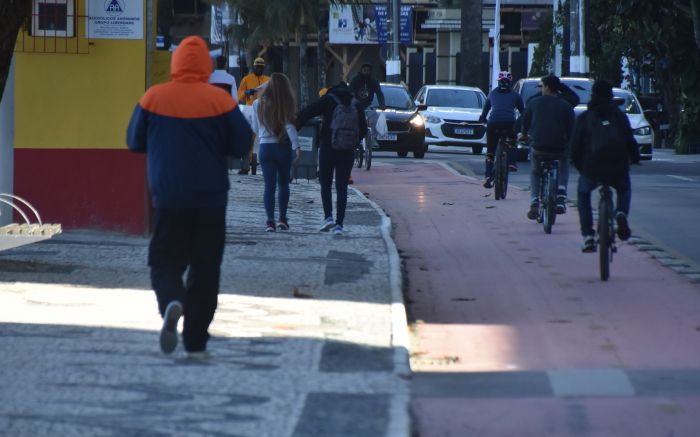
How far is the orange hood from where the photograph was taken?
8750 millimetres

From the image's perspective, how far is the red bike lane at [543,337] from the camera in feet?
25.3

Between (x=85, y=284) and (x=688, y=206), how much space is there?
11.3m

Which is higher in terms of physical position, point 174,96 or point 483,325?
point 174,96

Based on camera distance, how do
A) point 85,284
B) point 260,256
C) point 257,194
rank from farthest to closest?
point 257,194 → point 260,256 → point 85,284

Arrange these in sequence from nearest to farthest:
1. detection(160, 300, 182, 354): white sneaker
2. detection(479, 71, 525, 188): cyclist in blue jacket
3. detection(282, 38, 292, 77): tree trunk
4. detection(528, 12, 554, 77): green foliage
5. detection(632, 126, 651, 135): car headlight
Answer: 1. detection(160, 300, 182, 354): white sneaker
2. detection(479, 71, 525, 188): cyclist in blue jacket
3. detection(632, 126, 651, 135): car headlight
4. detection(528, 12, 554, 77): green foliage
5. detection(282, 38, 292, 77): tree trunk

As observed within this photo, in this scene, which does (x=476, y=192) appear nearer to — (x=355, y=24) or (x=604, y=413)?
(x=604, y=413)

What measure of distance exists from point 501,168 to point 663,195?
298cm

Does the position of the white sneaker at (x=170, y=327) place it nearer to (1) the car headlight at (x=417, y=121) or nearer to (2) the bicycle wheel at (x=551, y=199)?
(2) the bicycle wheel at (x=551, y=199)

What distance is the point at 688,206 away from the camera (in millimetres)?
21172

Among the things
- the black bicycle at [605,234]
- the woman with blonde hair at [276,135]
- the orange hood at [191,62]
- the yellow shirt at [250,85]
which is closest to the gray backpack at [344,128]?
the woman with blonde hair at [276,135]

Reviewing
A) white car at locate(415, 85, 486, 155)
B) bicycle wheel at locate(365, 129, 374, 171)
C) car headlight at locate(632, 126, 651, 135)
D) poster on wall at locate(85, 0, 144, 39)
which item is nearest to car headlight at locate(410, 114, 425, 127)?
white car at locate(415, 85, 486, 155)

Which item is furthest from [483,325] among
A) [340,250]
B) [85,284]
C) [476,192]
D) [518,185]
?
[518,185]

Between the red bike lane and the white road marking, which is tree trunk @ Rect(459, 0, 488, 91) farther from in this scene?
the red bike lane

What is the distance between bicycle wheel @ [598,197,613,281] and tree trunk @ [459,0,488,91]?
3588 centimetres
